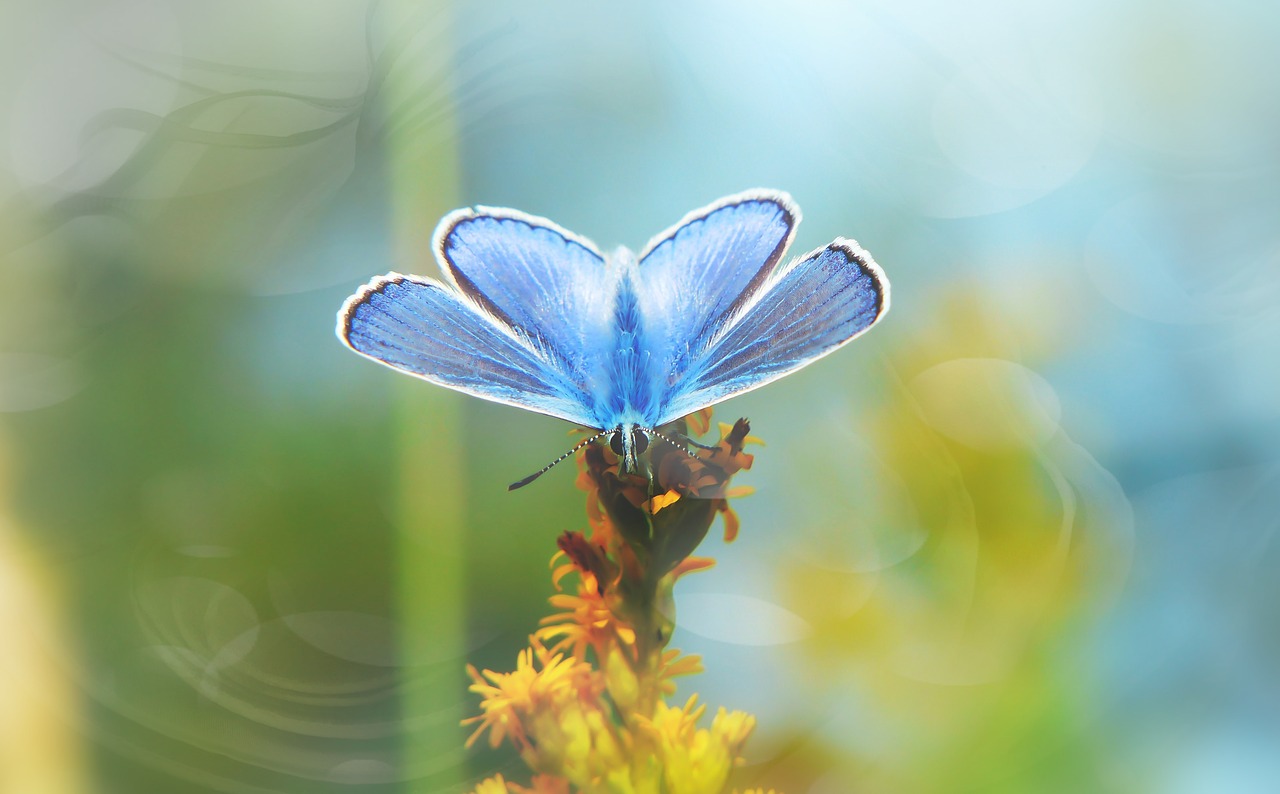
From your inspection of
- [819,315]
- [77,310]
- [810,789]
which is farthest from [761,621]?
[77,310]

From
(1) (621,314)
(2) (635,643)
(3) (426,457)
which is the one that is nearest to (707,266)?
(1) (621,314)

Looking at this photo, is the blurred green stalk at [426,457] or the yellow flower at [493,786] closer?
the yellow flower at [493,786]

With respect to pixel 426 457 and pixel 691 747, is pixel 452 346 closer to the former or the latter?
pixel 691 747

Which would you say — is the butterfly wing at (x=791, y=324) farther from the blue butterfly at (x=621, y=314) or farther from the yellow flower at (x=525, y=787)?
the yellow flower at (x=525, y=787)

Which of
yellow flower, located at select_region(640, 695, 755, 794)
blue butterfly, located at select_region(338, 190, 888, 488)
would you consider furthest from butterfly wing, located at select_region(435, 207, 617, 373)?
yellow flower, located at select_region(640, 695, 755, 794)

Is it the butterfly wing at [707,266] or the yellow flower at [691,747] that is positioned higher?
the butterfly wing at [707,266]

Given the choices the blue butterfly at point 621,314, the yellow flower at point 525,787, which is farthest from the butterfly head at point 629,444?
the yellow flower at point 525,787

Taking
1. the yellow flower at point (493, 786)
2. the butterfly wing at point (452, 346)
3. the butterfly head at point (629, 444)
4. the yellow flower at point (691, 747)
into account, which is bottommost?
the yellow flower at point (493, 786)
